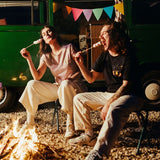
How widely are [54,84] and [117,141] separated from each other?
1.15 meters

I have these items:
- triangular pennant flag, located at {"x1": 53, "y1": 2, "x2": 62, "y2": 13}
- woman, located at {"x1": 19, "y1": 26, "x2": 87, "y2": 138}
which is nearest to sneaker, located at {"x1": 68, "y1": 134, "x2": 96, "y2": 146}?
woman, located at {"x1": 19, "y1": 26, "x2": 87, "y2": 138}

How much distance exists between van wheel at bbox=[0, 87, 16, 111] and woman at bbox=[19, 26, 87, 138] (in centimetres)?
186

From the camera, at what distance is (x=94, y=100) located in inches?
128

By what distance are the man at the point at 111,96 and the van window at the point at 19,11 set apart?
2289 millimetres

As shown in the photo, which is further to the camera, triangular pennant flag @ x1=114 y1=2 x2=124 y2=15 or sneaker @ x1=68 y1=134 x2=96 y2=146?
triangular pennant flag @ x1=114 y1=2 x2=124 y2=15

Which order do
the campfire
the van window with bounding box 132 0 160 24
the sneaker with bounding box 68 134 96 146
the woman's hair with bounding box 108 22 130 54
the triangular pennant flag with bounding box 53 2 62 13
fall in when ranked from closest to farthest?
the campfire < the woman's hair with bounding box 108 22 130 54 < the sneaker with bounding box 68 134 96 146 < the triangular pennant flag with bounding box 53 2 62 13 < the van window with bounding box 132 0 160 24

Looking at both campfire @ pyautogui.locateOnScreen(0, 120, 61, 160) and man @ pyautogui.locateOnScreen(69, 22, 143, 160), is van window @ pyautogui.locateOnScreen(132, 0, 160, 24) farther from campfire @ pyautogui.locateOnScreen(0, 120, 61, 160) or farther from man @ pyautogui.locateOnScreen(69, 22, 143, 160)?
campfire @ pyautogui.locateOnScreen(0, 120, 61, 160)

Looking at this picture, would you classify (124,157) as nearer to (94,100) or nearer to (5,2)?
(94,100)

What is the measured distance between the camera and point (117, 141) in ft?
11.7

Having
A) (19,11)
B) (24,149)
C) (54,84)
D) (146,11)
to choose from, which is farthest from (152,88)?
(24,149)

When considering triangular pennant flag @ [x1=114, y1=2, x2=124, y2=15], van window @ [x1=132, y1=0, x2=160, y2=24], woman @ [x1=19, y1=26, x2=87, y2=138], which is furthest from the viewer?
van window @ [x1=132, y1=0, x2=160, y2=24]

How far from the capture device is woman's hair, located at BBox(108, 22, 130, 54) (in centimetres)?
305

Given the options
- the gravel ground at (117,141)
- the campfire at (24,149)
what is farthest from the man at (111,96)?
the campfire at (24,149)

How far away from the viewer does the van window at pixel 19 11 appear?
5148mm
